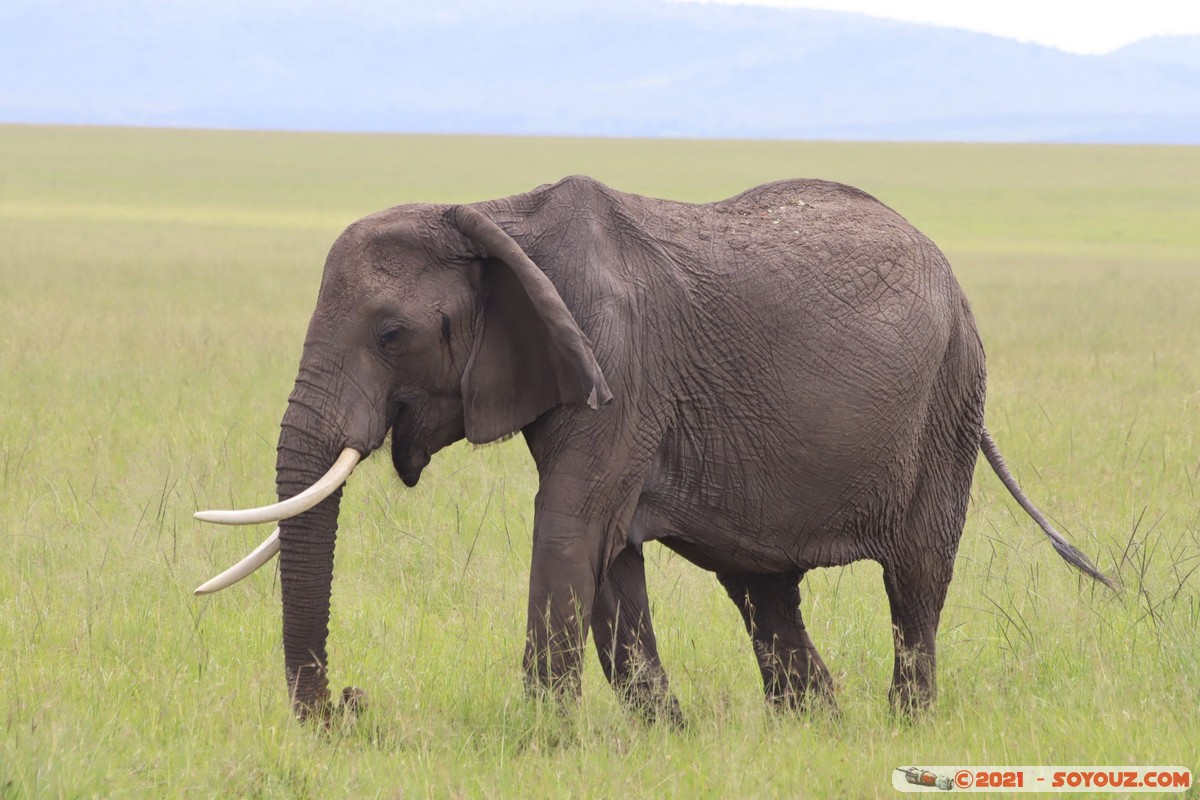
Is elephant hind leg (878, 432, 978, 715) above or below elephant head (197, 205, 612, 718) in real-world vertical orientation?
below

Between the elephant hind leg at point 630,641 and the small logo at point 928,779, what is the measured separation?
3.33 ft

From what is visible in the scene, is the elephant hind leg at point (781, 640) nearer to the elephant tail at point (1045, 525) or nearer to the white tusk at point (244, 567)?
the elephant tail at point (1045, 525)

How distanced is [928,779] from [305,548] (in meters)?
2.00

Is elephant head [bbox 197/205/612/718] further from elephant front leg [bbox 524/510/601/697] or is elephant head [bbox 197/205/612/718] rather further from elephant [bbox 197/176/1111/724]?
elephant front leg [bbox 524/510/601/697]

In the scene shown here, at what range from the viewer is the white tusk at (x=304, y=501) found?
4.22 m

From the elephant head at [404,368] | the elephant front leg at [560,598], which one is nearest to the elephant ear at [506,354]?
the elephant head at [404,368]

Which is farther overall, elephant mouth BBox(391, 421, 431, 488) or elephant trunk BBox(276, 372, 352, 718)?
elephant mouth BBox(391, 421, 431, 488)

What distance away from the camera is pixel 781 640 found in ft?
18.9

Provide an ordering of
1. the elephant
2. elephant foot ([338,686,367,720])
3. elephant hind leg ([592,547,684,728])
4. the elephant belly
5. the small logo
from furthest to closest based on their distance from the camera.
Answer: elephant hind leg ([592,547,684,728]), the elephant belly, elephant foot ([338,686,367,720]), the elephant, the small logo

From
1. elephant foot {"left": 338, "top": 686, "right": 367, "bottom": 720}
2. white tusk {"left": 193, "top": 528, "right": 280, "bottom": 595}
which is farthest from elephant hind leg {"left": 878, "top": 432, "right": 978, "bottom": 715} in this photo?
white tusk {"left": 193, "top": 528, "right": 280, "bottom": 595}

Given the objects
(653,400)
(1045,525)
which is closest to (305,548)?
(653,400)

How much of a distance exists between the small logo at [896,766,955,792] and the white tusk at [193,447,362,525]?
1.88 m

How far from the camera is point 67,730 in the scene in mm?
4367

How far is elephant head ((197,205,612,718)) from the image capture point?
4.56 meters
